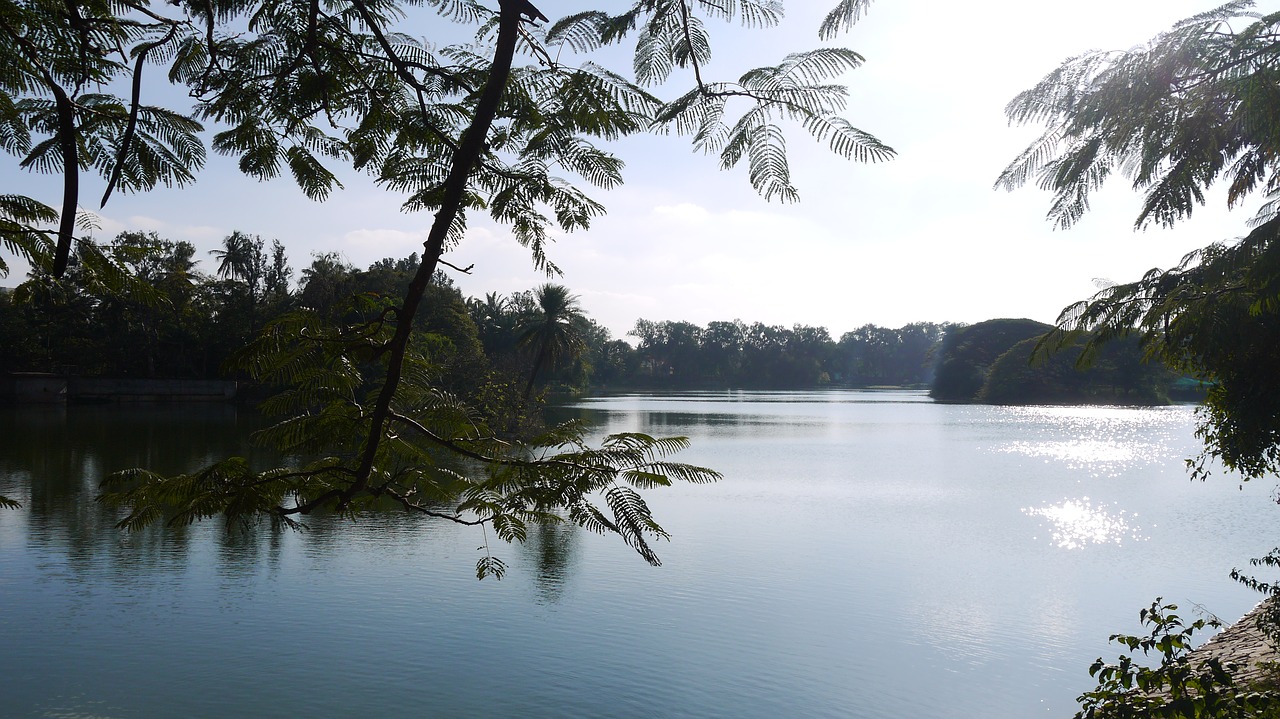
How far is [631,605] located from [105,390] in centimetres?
5072

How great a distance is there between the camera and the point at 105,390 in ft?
160

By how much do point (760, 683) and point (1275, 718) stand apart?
5.18 meters

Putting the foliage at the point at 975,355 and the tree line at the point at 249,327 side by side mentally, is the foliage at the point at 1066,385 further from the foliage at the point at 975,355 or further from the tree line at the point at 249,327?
the tree line at the point at 249,327

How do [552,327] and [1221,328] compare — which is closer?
[1221,328]

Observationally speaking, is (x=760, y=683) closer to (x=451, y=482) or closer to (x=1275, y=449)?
→ (x=1275, y=449)

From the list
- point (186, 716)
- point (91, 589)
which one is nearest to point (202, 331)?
point (91, 589)

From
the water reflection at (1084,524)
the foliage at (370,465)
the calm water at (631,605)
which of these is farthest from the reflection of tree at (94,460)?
the water reflection at (1084,524)

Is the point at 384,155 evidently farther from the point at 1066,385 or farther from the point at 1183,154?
the point at 1066,385

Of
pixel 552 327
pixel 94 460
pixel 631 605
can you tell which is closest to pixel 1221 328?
pixel 631 605

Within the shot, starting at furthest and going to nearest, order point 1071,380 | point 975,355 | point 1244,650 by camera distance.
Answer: point 975,355 → point 1071,380 → point 1244,650

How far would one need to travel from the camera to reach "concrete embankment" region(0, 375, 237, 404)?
150ft

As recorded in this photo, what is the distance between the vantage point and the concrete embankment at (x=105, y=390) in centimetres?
4559

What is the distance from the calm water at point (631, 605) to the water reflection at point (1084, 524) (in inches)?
3.8

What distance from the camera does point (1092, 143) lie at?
157 inches
